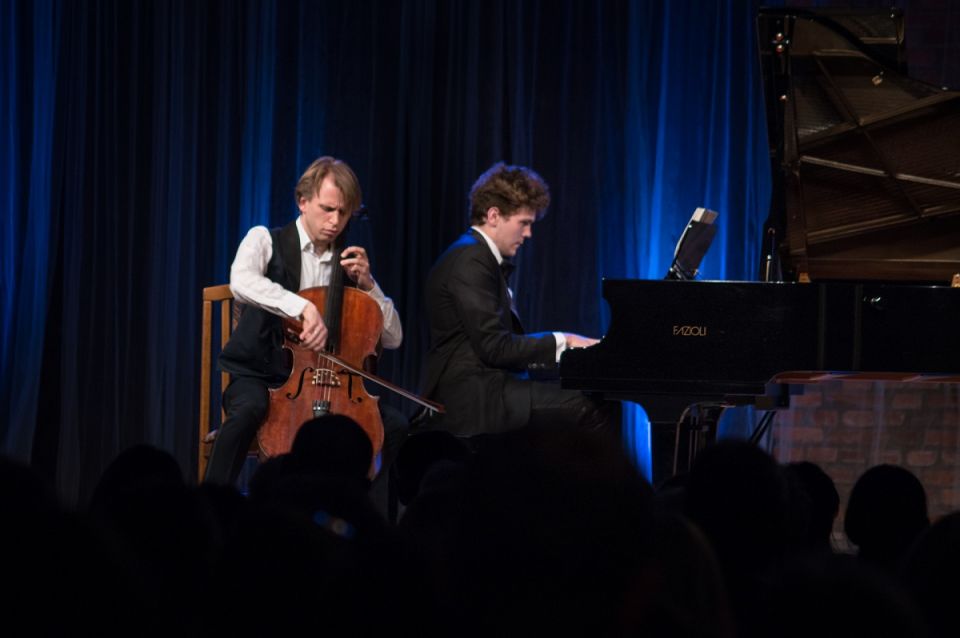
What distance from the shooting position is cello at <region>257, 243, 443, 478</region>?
3814 mm

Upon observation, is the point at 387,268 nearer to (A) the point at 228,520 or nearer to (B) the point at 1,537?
(A) the point at 228,520

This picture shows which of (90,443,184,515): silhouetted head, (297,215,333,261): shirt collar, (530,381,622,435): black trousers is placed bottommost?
(530,381,622,435): black trousers

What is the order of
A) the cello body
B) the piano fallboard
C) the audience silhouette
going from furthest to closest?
the cello body
the piano fallboard
the audience silhouette

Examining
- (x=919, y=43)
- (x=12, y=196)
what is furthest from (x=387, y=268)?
(x=919, y=43)

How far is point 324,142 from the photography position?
5.12 metres

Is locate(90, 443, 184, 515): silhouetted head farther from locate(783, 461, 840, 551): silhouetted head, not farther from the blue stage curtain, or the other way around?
the blue stage curtain

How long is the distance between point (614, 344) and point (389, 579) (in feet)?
8.84

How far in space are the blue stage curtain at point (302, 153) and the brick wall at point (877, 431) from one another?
0.38m

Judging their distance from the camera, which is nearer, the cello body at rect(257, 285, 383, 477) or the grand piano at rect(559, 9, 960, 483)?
the grand piano at rect(559, 9, 960, 483)

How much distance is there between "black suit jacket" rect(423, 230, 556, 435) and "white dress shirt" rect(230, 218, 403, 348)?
0.21 meters

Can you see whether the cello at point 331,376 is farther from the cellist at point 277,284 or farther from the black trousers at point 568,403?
the black trousers at point 568,403

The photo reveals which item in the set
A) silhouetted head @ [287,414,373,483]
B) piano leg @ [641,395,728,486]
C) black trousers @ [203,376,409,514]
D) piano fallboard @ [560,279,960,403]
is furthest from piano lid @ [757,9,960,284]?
silhouetted head @ [287,414,373,483]

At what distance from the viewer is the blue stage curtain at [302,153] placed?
4.93m

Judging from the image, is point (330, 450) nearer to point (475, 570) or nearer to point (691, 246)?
point (475, 570)
